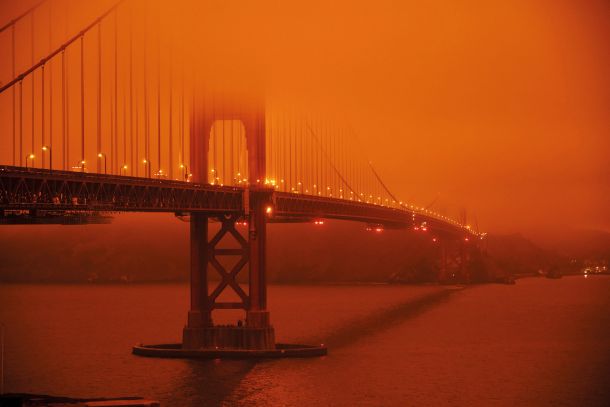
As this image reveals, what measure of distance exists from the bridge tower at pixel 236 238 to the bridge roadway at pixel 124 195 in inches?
29.0

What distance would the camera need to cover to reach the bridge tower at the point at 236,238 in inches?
2039

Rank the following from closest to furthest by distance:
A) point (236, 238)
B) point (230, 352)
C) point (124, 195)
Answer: point (124, 195)
point (230, 352)
point (236, 238)

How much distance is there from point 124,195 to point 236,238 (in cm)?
926

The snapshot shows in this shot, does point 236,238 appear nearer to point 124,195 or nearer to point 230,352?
point 230,352

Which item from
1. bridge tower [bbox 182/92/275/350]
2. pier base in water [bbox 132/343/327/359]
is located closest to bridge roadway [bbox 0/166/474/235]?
bridge tower [bbox 182/92/275/350]

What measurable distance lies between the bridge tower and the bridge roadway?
0.74 m

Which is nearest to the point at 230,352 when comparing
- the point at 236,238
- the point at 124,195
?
the point at 236,238

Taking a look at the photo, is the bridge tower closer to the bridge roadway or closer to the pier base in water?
the pier base in water

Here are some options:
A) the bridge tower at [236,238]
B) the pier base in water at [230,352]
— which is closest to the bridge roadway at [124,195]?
the bridge tower at [236,238]

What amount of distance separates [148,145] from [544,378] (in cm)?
1925

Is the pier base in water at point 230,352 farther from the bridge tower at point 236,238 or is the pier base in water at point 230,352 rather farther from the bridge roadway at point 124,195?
the bridge roadway at point 124,195

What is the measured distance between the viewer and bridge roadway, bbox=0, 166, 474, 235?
37781 millimetres

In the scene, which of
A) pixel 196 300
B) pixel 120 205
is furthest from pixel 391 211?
pixel 120 205

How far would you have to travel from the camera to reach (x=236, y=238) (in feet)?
170
